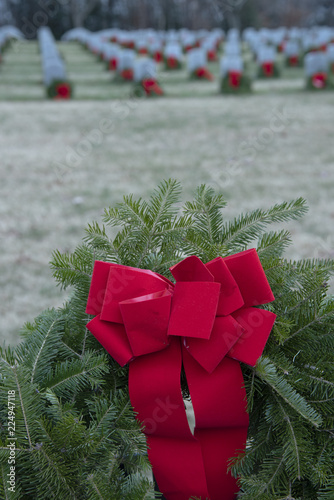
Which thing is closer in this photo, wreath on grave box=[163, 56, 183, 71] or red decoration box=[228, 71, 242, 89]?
red decoration box=[228, 71, 242, 89]

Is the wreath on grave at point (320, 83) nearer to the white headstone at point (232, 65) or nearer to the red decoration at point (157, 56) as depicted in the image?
the white headstone at point (232, 65)


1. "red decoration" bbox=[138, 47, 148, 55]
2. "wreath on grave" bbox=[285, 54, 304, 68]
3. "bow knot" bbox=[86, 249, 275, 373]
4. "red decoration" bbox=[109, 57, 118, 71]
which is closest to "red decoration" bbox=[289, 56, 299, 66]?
"wreath on grave" bbox=[285, 54, 304, 68]

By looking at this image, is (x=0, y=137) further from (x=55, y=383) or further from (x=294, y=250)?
(x=55, y=383)

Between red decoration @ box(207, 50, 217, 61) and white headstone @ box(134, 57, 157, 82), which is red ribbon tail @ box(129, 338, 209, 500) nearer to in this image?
white headstone @ box(134, 57, 157, 82)

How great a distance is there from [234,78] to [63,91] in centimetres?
355

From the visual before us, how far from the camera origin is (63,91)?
11.1m

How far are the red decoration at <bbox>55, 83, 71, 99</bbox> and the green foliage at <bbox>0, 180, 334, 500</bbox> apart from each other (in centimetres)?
1060

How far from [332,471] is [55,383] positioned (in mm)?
518

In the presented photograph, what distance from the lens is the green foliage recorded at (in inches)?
34.7

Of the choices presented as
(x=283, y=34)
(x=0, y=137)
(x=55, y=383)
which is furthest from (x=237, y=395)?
(x=283, y=34)

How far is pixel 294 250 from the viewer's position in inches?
164

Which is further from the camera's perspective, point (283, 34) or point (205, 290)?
point (283, 34)

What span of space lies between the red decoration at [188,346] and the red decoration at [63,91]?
10.8m

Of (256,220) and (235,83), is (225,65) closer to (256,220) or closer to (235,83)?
(235,83)
